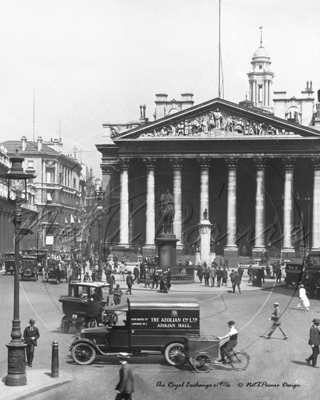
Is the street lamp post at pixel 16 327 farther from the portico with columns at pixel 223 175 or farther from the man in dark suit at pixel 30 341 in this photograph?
the portico with columns at pixel 223 175

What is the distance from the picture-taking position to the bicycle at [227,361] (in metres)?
23.9

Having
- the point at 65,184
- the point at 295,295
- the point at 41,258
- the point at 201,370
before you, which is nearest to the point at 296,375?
the point at 201,370

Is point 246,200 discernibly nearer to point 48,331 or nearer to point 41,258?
point 41,258

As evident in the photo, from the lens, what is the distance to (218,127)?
290 feet

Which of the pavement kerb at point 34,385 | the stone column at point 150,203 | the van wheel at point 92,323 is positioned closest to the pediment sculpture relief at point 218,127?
the stone column at point 150,203

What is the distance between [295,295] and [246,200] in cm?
4891

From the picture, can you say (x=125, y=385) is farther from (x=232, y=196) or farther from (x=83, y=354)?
(x=232, y=196)

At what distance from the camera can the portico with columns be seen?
87625mm

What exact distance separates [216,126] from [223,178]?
29.6 feet

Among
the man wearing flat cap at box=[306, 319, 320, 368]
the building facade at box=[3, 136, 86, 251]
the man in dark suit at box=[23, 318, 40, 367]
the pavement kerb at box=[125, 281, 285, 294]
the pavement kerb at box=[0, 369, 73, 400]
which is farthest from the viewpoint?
the building facade at box=[3, 136, 86, 251]

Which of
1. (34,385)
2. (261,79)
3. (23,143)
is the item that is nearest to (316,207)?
(23,143)

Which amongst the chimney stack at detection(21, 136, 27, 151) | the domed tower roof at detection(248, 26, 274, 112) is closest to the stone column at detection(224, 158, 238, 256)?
the chimney stack at detection(21, 136, 27, 151)

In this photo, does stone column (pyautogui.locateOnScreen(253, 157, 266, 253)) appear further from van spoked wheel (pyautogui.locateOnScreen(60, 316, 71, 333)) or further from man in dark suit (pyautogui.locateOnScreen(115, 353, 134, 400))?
man in dark suit (pyautogui.locateOnScreen(115, 353, 134, 400))

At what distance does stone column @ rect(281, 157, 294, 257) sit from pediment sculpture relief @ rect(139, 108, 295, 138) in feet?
11.7
